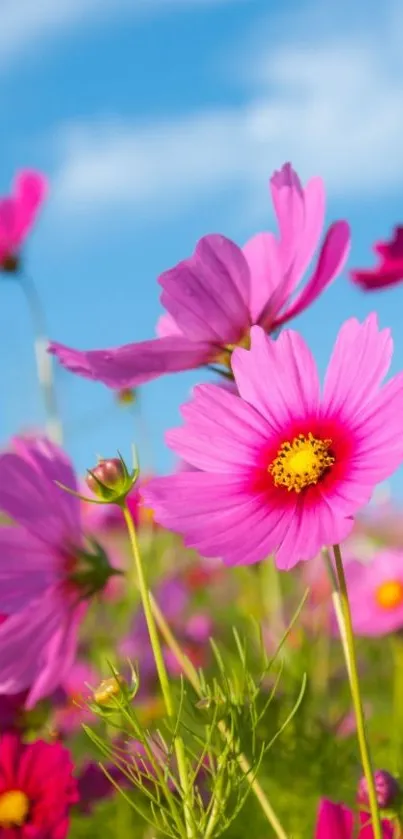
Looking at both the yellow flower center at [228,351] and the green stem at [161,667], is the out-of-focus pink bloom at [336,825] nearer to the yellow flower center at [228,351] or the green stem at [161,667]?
the green stem at [161,667]

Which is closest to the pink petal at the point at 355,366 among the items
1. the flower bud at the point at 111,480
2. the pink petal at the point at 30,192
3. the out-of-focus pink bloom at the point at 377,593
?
the flower bud at the point at 111,480

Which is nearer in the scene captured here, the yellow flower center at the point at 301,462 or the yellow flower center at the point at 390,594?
the yellow flower center at the point at 301,462

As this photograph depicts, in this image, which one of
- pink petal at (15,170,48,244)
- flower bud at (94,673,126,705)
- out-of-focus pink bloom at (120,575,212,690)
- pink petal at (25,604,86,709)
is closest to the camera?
flower bud at (94,673,126,705)

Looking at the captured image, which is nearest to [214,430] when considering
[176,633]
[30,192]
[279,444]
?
[279,444]

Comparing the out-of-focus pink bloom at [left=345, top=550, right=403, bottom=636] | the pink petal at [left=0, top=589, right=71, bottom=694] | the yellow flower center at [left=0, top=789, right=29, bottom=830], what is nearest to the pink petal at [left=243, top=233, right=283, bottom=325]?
the pink petal at [left=0, top=589, right=71, bottom=694]

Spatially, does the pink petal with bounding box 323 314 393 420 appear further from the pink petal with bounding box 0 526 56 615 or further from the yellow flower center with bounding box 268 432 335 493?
the pink petal with bounding box 0 526 56 615
